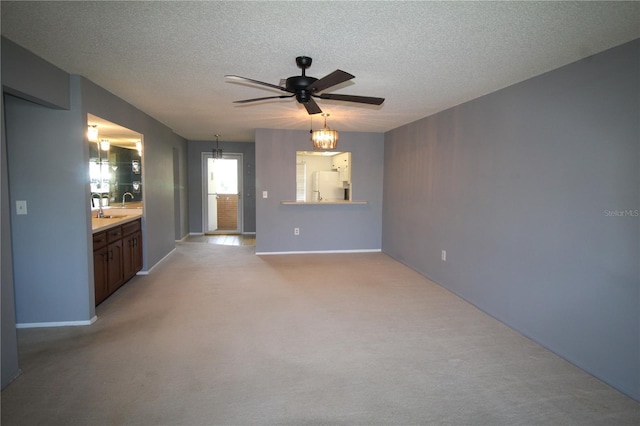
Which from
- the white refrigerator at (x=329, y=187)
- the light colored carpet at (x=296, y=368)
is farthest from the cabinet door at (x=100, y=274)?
the white refrigerator at (x=329, y=187)

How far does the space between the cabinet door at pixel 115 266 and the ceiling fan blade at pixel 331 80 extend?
2.92m

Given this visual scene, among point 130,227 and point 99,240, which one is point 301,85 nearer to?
point 99,240

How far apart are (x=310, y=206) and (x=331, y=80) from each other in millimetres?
4130

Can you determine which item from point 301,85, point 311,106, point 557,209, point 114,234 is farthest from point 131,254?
point 557,209

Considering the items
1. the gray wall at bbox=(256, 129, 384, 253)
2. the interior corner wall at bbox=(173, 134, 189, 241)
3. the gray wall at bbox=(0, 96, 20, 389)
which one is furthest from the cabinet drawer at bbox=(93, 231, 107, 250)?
the interior corner wall at bbox=(173, 134, 189, 241)

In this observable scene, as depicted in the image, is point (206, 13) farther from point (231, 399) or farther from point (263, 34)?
point (231, 399)

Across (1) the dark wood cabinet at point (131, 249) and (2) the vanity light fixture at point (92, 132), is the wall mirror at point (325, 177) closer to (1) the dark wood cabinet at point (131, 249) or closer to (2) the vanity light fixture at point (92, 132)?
(1) the dark wood cabinet at point (131, 249)

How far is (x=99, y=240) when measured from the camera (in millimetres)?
3557

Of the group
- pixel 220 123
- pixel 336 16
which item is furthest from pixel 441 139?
pixel 220 123

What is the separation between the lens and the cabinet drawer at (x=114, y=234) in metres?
3.80

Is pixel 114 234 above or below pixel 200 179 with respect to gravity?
below

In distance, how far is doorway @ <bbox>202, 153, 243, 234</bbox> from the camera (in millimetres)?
8477

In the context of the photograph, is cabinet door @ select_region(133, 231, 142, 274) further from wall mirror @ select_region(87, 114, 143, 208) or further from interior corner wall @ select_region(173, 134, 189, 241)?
interior corner wall @ select_region(173, 134, 189, 241)

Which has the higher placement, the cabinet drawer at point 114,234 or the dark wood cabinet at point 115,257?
the cabinet drawer at point 114,234
